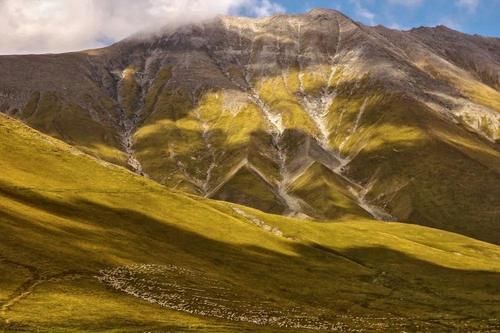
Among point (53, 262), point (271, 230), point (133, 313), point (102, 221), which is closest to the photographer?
point (133, 313)

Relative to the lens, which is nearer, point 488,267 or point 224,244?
point 224,244

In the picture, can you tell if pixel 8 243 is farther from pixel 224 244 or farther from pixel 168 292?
pixel 224 244

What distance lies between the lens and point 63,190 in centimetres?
13500

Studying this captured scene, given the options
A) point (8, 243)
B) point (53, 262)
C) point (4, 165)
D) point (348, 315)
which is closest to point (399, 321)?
point (348, 315)

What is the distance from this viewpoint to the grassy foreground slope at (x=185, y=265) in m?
66.9

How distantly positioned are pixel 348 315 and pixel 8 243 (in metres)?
52.0

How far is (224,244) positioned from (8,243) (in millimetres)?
58997

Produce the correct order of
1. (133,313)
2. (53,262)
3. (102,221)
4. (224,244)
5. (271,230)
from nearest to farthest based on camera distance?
(133,313) → (53,262) → (102,221) → (224,244) → (271,230)

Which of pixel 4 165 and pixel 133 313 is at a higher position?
pixel 4 165

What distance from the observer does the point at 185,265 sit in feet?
338

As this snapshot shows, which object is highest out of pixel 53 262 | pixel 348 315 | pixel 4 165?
pixel 4 165

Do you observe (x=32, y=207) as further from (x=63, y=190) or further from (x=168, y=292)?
(x=168, y=292)

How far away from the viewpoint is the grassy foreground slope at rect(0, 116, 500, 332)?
66.9 meters

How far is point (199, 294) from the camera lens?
83.2m
